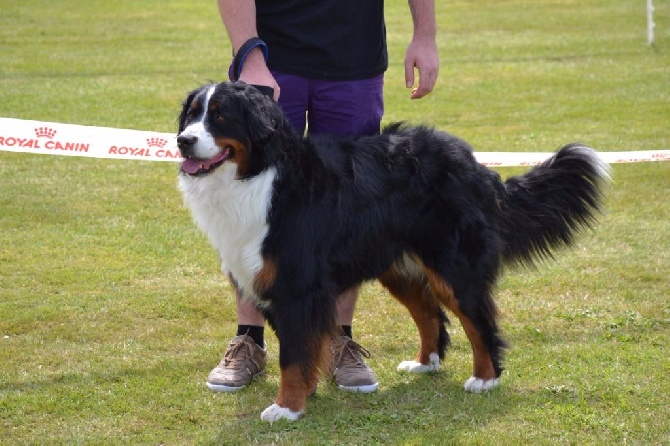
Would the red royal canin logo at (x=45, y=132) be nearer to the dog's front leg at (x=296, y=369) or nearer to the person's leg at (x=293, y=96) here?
the person's leg at (x=293, y=96)

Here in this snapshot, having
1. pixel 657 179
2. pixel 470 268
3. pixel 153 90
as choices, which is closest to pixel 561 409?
pixel 470 268

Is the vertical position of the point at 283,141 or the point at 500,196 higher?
the point at 283,141

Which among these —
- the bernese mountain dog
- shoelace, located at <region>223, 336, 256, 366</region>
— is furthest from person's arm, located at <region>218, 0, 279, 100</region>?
shoelace, located at <region>223, 336, 256, 366</region>

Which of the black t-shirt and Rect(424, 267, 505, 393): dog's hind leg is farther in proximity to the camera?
the black t-shirt

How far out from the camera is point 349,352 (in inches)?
197

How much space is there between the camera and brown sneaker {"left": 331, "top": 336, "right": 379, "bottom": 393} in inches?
192

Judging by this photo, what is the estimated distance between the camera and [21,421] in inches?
174

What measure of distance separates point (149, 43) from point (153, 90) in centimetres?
473

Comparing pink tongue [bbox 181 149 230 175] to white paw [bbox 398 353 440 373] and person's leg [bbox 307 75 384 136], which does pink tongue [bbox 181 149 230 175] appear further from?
white paw [bbox 398 353 440 373]

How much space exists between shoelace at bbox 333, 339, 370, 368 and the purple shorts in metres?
1.06

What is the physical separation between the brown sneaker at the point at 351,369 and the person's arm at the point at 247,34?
52.6 inches

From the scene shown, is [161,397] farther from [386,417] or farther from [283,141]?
[283,141]

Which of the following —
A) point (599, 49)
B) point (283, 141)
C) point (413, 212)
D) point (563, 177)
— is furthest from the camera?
point (599, 49)

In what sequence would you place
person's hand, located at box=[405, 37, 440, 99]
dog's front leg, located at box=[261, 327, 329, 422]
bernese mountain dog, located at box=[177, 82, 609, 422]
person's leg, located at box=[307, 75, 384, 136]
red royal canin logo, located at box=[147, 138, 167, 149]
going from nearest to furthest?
bernese mountain dog, located at box=[177, 82, 609, 422] → dog's front leg, located at box=[261, 327, 329, 422] → person's leg, located at box=[307, 75, 384, 136] → person's hand, located at box=[405, 37, 440, 99] → red royal canin logo, located at box=[147, 138, 167, 149]
